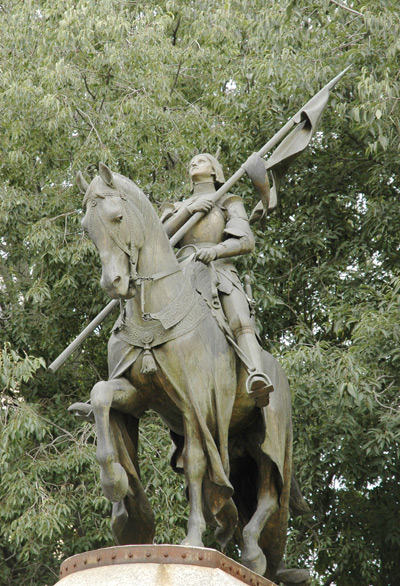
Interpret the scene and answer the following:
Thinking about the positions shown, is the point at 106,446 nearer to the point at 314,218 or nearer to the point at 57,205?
the point at 57,205

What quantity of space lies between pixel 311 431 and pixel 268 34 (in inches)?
190

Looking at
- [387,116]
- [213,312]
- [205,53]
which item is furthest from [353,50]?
[213,312]

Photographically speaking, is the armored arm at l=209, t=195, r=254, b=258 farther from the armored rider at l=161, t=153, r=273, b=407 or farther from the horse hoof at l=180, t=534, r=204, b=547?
the horse hoof at l=180, t=534, r=204, b=547

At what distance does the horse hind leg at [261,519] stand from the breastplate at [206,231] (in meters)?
1.77

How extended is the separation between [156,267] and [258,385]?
1100mm

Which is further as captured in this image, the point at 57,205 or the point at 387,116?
the point at 57,205

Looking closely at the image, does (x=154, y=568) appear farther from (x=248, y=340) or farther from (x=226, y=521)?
(x=248, y=340)

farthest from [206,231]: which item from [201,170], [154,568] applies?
[154,568]

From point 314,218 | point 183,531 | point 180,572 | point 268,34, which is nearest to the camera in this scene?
point 180,572

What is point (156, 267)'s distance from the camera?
28.0 feet

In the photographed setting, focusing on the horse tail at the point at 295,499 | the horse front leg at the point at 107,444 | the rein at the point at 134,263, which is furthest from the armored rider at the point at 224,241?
the horse tail at the point at 295,499

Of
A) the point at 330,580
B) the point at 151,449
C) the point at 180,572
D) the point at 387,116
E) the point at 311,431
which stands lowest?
the point at 330,580

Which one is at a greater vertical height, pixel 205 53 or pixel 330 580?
pixel 205 53

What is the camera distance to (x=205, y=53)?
1548 centimetres
